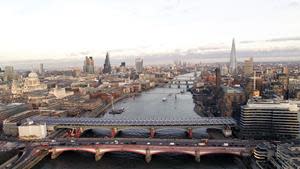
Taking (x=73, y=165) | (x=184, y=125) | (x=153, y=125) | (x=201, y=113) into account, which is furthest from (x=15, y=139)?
(x=201, y=113)

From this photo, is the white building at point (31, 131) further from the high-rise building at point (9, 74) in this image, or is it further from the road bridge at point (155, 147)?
the high-rise building at point (9, 74)

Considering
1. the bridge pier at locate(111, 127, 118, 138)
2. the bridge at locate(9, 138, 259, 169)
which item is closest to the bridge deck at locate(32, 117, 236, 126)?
the bridge pier at locate(111, 127, 118, 138)

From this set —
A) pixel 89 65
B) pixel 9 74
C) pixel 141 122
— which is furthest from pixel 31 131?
pixel 89 65

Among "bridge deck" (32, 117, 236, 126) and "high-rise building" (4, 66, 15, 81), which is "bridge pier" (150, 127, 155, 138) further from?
"high-rise building" (4, 66, 15, 81)

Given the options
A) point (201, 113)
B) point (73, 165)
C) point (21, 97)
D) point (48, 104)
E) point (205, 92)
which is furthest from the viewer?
point (205, 92)

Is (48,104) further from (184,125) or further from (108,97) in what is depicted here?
(184,125)

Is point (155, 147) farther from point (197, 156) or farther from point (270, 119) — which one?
point (270, 119)

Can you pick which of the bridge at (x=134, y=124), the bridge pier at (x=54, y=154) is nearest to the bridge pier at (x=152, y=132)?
the bridge at (x=134, y=124)

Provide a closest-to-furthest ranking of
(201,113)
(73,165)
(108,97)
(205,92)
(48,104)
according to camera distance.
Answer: (73,165), (201,113), (48,104), (108,97), (205,92)

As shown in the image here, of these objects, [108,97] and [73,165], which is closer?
[73,165]
